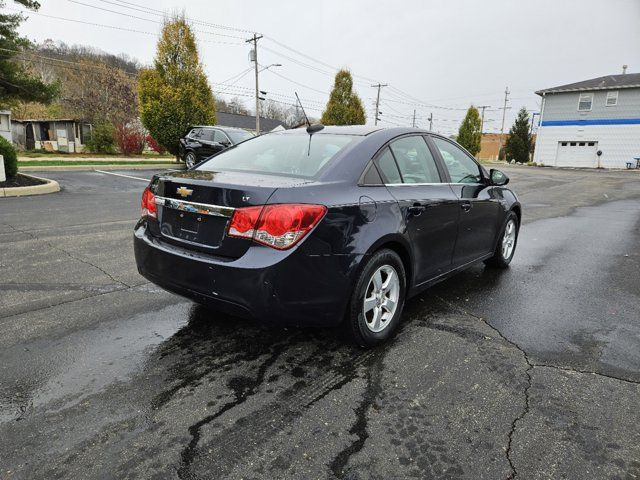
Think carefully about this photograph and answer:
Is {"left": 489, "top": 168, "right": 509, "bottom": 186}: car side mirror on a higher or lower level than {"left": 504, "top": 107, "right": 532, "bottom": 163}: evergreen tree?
lower

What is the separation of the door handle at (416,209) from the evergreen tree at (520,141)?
4794 cm

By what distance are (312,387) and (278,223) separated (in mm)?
1002

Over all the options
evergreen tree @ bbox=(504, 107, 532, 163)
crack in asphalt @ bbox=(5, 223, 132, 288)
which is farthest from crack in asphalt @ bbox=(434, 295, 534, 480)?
evergreen tree @ bbox=(504, 107, 532, 163)

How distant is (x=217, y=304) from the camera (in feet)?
9.25

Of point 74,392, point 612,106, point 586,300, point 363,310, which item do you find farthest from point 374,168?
point 612,106

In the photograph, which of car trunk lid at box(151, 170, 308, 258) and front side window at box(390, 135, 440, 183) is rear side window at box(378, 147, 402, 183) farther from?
car trunk lid at box(151, 170, 308, 258)

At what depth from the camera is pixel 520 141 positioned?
152ft

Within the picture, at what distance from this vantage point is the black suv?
1683 centimetres

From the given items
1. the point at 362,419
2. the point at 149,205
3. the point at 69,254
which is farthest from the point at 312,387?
the point at 69,254

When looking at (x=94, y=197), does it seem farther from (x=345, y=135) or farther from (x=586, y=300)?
(x=586, y=300)

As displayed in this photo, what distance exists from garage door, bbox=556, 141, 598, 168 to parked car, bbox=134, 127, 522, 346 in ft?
136

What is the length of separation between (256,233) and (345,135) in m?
1.35

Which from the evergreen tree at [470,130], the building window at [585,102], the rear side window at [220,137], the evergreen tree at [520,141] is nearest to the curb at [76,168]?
the rear side window at [220,137]

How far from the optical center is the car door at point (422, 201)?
3381 millimetres
